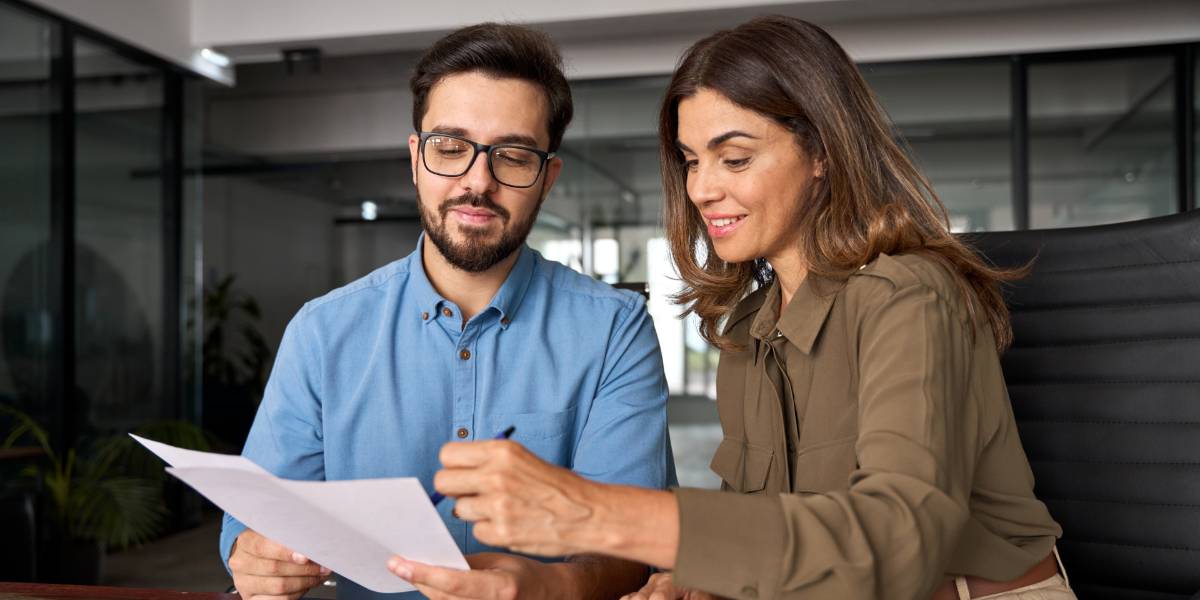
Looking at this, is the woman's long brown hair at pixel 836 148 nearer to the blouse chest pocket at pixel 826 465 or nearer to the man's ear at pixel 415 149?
the blouse chest pocket at pixel 826 465

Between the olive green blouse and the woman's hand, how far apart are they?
10 cm

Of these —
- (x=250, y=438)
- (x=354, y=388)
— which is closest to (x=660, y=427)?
(x=354, y=388)

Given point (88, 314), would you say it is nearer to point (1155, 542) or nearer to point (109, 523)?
point (109, 523)

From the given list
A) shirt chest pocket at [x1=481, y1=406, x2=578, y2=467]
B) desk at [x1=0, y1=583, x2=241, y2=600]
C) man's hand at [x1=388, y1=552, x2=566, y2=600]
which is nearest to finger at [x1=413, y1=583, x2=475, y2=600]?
man's hand at [x1=388, y1=552, x2=566, y2=600]

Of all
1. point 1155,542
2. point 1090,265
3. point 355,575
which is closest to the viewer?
point 355,575

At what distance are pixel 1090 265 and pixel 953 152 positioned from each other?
396 centimetres

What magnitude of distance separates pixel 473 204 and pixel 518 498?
787mm

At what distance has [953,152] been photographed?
524 centimetres

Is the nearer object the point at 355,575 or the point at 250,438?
the point at 355,575

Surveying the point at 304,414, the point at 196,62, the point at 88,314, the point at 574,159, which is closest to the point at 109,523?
the point at 88,314

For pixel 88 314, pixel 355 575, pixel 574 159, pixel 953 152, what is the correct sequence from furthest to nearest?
pixel 574 159 < pixel 953 152 < pixel 88 314 < pixel 355 575

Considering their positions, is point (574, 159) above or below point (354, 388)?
above

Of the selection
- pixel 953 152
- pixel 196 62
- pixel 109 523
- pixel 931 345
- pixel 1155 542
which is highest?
pixel 196 62

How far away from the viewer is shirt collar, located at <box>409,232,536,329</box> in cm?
155
